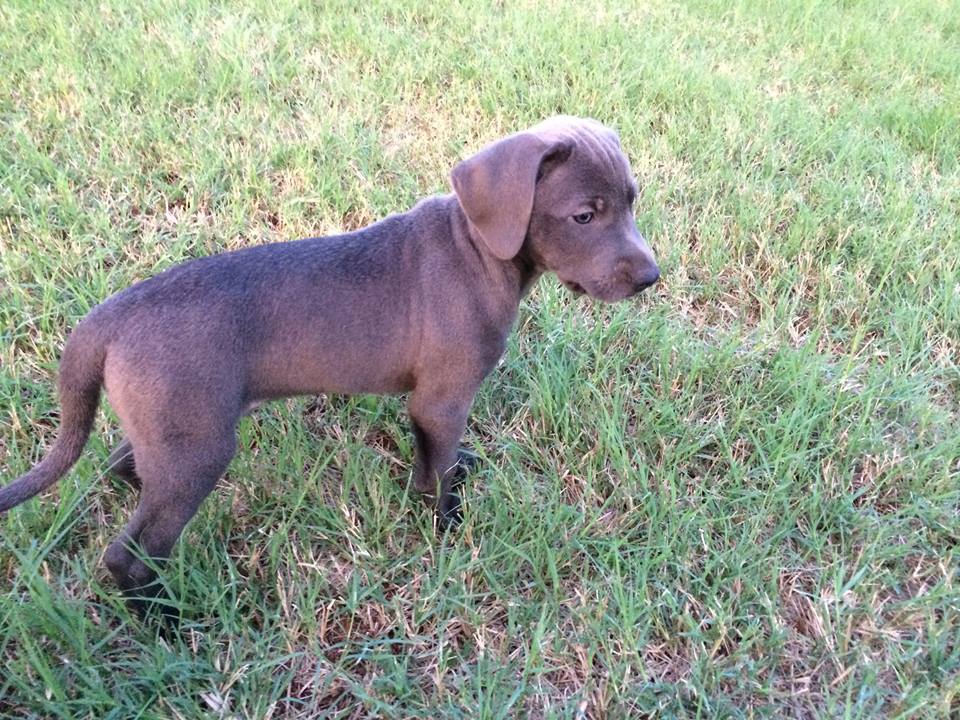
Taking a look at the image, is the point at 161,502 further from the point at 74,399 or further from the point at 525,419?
the point at 525,419

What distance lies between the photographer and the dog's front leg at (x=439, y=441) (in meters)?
2.77

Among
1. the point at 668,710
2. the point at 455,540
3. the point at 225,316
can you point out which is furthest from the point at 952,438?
the point at 225,316

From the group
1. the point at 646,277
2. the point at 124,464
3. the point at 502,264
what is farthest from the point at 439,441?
the point at 124,464

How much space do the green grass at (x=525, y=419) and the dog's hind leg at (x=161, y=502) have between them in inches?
4.3

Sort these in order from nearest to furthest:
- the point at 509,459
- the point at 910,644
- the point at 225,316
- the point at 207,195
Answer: the point at 225,316
the point at 910,644
the point at 509,459
the point at 207,195

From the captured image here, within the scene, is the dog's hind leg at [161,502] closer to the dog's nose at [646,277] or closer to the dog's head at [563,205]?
the dog's head at [563,205]

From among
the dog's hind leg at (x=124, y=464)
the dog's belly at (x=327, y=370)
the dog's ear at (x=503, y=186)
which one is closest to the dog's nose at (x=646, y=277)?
the dog's ear at (x=503, y=186)

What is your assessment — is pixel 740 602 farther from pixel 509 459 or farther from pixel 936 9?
pixel 936 9

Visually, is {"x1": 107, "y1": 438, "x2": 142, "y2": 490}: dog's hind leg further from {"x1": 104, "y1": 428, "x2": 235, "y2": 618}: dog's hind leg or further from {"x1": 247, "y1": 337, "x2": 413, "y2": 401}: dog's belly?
{"x1": 247, "y1": 337, "x2": 413, "y2": 401}: dog's belly

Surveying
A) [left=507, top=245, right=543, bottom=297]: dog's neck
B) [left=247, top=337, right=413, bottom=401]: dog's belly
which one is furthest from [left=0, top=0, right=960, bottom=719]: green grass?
[left=507, top=245, right=543, bottom=297]: dog's neck

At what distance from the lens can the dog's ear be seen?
247 cm

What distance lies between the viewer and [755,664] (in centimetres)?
249

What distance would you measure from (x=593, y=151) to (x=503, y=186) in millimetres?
419

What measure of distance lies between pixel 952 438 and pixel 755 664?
1.64 m
